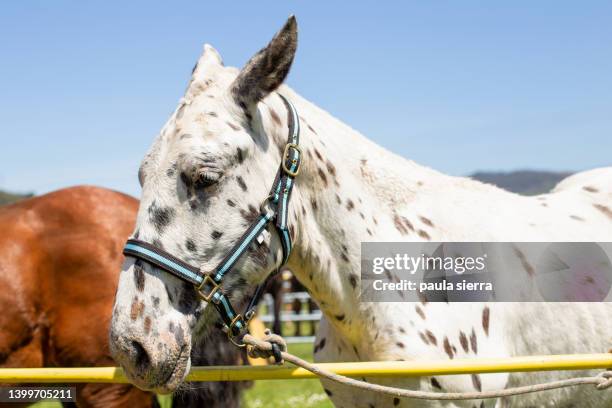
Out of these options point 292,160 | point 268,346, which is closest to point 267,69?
point 292,160

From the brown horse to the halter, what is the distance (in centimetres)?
187

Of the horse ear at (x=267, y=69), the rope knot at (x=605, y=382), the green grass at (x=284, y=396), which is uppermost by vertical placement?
the horse ear at (x=267, y=69)

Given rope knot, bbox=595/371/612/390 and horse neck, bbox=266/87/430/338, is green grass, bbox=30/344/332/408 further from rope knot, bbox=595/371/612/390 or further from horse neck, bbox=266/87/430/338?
rope knot, bbox=595/371/612/390

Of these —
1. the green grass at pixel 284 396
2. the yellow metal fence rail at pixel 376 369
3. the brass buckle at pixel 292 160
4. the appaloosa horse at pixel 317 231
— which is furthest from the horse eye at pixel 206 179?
the green grass at pixel 284 396

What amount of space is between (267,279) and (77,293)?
207 cm

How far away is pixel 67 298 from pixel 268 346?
7.34 feet

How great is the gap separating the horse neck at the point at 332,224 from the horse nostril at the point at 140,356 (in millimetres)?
742

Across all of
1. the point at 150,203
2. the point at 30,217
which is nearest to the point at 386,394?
the point at 150,203

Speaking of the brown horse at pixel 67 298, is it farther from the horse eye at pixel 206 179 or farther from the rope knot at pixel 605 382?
the rope knot at pixel 605 382

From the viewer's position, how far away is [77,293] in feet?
13.6

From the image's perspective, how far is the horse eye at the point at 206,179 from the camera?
2260 mm

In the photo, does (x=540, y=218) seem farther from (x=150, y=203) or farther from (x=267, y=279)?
(x=150, y=203)

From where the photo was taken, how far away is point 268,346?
237 cm

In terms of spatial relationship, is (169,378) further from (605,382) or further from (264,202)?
(605,382)
